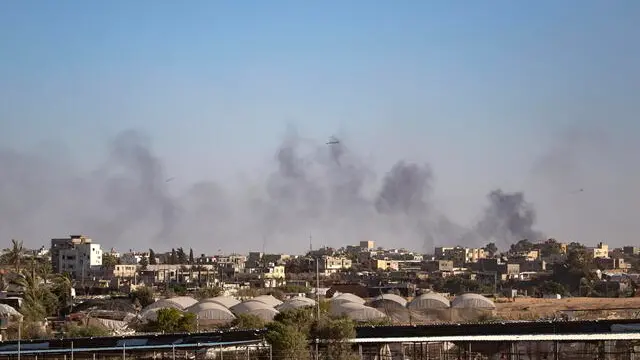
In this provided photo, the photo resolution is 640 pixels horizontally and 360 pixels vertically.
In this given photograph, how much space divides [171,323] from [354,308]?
1120cm

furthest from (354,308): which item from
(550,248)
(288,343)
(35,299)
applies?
(550,248)

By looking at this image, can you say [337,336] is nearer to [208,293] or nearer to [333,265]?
[208,293]

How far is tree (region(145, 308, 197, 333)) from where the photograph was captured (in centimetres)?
5900

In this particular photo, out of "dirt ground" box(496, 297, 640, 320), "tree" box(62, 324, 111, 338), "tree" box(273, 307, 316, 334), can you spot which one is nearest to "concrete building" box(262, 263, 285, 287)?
"dirt ground" box(496, 297, 640, 320)

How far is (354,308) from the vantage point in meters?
64.8

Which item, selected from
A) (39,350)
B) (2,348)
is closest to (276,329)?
(39,350)

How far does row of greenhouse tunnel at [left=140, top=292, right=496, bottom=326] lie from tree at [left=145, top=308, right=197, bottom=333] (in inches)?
97.3

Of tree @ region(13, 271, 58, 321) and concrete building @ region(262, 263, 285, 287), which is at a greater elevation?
concrete building @ region(262, 263, 285, 287)

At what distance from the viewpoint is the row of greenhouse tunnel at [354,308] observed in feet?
208

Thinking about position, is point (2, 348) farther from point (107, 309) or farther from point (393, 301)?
point (393, 301)

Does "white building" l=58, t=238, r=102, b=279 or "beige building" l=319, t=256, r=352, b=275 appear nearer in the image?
"white building" l=58, t=238, r=102, b=279

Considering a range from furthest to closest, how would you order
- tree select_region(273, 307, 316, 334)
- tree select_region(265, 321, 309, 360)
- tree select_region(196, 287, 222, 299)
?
tree select_region(196, 287, 222, 299) < tree select_region(273, 307, 316, 334) < tree select_region(265, 321, 309, 360)

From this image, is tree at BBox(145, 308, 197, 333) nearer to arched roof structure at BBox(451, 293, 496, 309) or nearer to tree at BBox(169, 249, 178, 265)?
arched roof structure at BBox(451, 293, 496, 309)

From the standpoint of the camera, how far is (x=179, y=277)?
127m
